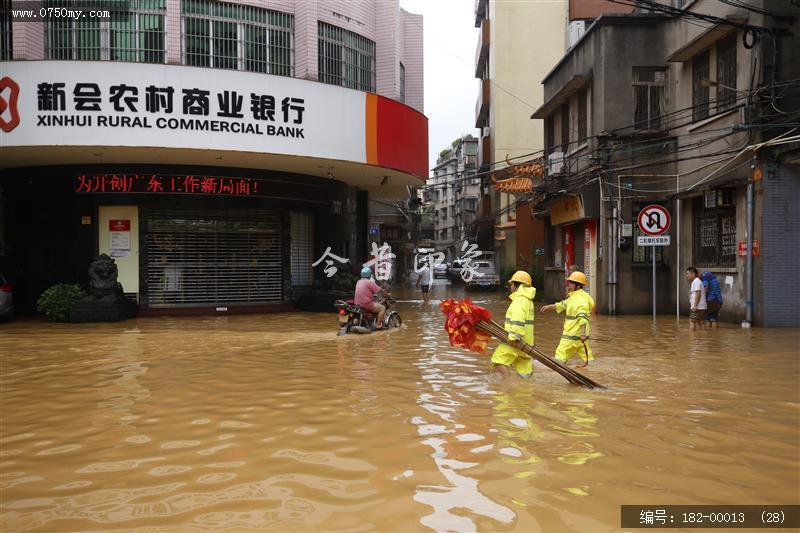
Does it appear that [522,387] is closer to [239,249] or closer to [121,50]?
[239,249]

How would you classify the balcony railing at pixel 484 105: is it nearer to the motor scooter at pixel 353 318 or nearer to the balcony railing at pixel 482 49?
the balcony railing at pixel 482 49

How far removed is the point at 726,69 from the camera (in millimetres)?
16625

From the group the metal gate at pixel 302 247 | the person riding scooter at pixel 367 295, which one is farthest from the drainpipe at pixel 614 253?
the metal gate at pixel 302 247

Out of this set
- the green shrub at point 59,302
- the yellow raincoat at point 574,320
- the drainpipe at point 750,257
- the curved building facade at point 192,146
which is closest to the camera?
the yellow raincoat at point 574,320

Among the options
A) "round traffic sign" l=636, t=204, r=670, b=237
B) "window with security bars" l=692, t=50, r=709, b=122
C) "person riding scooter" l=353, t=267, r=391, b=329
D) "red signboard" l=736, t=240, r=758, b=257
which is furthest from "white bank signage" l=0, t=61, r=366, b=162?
"red signboard" l=736, t=240, r=758, b=257

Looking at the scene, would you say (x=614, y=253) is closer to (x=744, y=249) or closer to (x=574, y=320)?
(x=744, y=249)

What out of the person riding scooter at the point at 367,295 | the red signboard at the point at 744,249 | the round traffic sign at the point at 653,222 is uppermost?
the round traffic sign at the point at 653,222

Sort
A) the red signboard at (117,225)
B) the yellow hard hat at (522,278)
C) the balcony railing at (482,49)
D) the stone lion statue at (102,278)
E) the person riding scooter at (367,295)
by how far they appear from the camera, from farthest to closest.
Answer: the balcony railing at (482,49) < the red signboard at (117,225) < the stone lion statue at (102,278) < the person riding scooter at (367,295) < the yellow hard hat at (522,278)

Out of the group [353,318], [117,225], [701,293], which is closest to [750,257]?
[701,293]

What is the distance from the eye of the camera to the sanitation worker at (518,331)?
8500 millimetres

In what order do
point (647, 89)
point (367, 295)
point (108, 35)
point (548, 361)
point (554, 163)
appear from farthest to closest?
point (554, 163), point (647, 89), point (108, 35), point (367, 295), point (548, 361)

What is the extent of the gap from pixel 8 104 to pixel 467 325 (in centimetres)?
1355

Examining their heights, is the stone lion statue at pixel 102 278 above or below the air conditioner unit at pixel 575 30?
below

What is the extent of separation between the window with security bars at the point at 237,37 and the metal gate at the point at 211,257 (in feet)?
14.0
